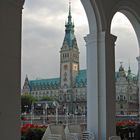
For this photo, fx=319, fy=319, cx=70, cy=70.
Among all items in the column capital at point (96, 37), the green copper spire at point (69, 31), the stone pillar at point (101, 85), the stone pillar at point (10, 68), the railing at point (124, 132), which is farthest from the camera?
the green copper spire at point (69, 31)

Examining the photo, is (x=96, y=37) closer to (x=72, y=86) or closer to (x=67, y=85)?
(x=72, y=86)

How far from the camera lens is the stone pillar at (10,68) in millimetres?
3996

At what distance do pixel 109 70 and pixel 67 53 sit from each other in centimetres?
→ 3754

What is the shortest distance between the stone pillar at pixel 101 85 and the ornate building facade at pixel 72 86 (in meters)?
24.4

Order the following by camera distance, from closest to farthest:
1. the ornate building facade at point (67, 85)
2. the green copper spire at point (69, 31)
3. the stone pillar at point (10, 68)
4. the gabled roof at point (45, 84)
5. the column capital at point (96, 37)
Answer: the stone pillar at point (10, 68) < the column capital at point (96, 37) < the green copper spire at point (69, 31) < the ornate building facade at point (67, 85) < the gabled roof at point (45, 84)

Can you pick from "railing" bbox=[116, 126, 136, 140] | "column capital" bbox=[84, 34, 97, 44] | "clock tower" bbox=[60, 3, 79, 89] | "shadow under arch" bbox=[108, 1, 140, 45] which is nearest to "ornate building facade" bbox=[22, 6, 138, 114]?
"clock tower" bbox=[60, 3, 79, 89]

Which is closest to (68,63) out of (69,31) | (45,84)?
(45,84)

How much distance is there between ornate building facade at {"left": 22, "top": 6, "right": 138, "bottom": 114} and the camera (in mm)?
33156

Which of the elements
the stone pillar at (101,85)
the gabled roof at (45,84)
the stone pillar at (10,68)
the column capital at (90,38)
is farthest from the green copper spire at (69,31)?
the stone pillar at (10,68)

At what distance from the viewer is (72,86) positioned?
44344 mm

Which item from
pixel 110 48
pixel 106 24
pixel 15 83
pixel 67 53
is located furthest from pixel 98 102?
pixel 67 53

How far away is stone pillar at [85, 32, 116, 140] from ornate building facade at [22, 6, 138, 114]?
24.4 metres

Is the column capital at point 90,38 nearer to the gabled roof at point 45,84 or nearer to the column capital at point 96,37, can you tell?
the column capital at point 96,37

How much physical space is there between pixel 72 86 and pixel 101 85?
3832cm
